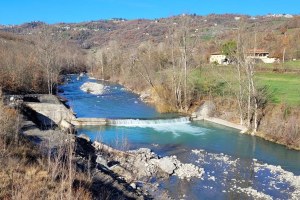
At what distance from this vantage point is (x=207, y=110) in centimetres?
3519

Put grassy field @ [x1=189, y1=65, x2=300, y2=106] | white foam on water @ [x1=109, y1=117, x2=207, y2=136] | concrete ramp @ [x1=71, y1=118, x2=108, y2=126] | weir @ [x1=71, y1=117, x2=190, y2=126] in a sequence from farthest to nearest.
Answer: grassy field @ [x1=189, y1=65, x2=300, y2=106] < weir @ [x1=71, y1=117, x2=190, y2=126] < concrete ramp @ [x1=71, y1=118, x2=108, y2=126] < white foam on water @ [x1=109, y1=117, x2=207, y2=136]

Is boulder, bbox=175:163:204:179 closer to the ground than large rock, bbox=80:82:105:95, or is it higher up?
closer to the ground

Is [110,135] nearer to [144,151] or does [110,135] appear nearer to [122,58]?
[144,151]

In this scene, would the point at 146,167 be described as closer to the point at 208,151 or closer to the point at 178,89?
the point at 208,151

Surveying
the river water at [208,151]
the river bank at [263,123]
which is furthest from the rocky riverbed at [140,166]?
the river bank at [263,123]

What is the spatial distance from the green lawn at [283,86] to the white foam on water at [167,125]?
700 centimetres

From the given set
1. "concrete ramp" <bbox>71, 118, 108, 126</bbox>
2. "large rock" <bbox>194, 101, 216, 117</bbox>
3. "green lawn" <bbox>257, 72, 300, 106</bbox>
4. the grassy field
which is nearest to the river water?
"concrete ramp" <bbox>71, 118, 108, 126</bbox>

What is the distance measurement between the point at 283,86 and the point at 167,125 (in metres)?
13.3

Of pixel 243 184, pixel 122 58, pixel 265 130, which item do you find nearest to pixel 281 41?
pixel 122 58

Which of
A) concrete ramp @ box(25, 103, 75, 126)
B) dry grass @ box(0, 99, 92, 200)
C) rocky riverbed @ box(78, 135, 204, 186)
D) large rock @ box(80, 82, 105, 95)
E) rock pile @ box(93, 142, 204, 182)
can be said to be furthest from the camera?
large rock @ box(80, 82, 105, 95)

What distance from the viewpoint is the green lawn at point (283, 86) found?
32094mm

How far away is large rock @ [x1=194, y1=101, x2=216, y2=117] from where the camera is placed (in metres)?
34.7

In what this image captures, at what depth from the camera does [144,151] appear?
22.7m

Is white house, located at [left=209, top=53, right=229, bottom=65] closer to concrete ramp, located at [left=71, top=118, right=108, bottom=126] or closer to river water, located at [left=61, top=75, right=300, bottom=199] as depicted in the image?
river water, located at [left=61, top=75, right=300, bottom=199]
